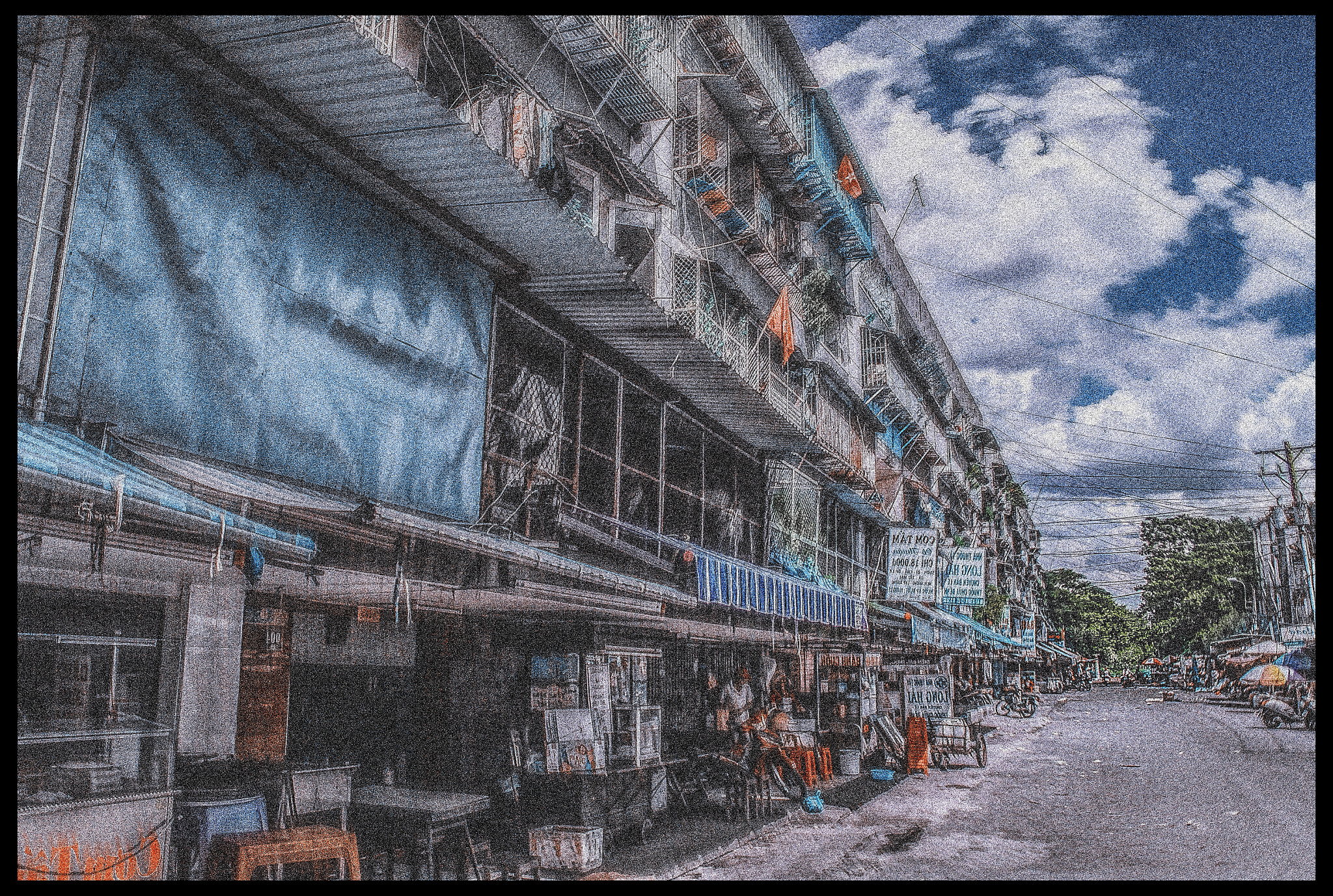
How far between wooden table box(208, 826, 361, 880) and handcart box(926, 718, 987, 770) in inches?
610

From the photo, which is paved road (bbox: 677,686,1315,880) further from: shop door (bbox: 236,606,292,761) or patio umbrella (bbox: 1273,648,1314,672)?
patio umbrella (bbox: 1273,648,1314,672)

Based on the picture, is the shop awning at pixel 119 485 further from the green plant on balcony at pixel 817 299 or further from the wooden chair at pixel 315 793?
the green plant on balcony at pixel 817 299

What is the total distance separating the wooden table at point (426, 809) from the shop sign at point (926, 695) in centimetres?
1378

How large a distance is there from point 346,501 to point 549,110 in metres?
4.46

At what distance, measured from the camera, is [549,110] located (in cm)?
940

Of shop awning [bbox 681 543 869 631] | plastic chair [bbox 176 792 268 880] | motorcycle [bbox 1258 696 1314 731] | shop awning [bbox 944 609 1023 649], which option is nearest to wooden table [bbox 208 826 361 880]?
plastic chair [bbox 176 792 268 880]

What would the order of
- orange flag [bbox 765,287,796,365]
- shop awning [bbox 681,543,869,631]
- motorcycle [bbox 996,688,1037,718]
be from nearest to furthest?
shop awning [bbox 681,543,869,631] < orange flag [bbox 765,287,796,365] < motorcycle [bbox 996,688,1037,718]

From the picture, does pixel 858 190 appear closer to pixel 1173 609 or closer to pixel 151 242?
pixel 151 242

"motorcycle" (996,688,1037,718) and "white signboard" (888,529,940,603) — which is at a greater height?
"white signboard" (888,529,940,603)

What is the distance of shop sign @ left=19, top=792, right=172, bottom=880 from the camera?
19.3 ft

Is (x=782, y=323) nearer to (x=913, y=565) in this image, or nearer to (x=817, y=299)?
(x=817, y=299)

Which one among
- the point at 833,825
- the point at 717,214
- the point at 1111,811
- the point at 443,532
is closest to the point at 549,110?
the point at 443,532

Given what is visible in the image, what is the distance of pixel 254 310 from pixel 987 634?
28.6 meters

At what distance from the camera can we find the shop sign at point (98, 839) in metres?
5.88
